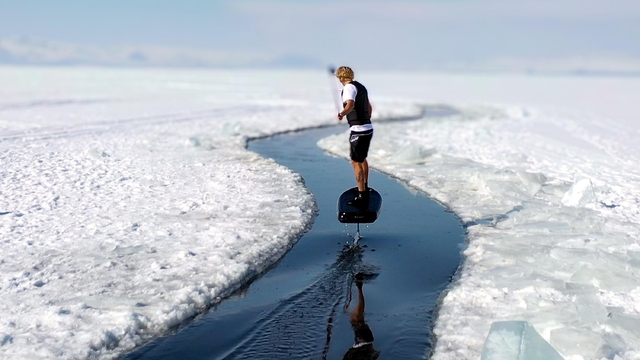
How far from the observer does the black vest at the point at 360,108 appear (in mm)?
8625

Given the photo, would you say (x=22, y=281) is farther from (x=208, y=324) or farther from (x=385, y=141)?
(x=385, y=141)

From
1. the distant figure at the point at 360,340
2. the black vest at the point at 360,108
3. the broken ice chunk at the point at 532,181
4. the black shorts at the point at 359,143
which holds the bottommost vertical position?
the distant figure at the point at 360,340

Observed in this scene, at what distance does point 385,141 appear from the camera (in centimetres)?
1933

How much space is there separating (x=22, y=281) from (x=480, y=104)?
35025 millimetres

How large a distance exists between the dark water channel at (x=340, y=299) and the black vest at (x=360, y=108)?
1699mm

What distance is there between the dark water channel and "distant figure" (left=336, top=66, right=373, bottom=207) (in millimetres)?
795

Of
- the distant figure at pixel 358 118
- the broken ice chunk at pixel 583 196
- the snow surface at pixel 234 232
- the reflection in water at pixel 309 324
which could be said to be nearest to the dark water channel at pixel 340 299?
the reflection in water at pixel 309 324

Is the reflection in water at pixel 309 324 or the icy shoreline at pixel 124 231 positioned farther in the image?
the icy shoreline at pixel 124 231

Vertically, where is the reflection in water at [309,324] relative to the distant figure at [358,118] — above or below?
below

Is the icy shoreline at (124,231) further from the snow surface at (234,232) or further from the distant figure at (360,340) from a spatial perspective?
the distant figure at (360,340)

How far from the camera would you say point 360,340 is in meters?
5.71

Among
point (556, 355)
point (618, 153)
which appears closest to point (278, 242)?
point (556, 355)

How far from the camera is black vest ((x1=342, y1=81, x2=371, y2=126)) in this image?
8.62 metres

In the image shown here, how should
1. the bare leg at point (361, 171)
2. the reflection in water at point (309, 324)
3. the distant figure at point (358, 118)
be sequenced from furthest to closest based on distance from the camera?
the bare leg at point (361, 171), the distant figure at point (358, 118), the reflection in water at point (309, 324)
